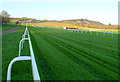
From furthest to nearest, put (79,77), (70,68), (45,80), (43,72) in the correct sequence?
1. (70,68)
2. (43,72)
3. (79,77)
4. (45,80)

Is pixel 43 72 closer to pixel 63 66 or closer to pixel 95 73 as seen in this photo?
pixel 63 66

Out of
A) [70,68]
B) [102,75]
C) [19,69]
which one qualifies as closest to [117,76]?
[102,75]

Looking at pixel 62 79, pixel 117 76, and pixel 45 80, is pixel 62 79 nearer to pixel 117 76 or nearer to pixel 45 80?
pixel 45 80

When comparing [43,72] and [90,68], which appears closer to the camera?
[43,72]

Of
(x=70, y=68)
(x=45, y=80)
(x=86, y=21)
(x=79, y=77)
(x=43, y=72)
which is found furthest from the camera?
(x=86, y=21)

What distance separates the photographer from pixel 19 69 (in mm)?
6023

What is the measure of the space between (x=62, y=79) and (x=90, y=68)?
1770 millimetres

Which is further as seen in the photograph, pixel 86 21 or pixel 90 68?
pixel 86 21

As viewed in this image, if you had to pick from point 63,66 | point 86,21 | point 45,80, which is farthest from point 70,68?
point 86,21

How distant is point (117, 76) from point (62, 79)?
1857 mm

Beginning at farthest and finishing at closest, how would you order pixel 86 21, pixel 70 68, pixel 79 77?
pixel 86 21 < pixel 70 68 < pixel 79 77

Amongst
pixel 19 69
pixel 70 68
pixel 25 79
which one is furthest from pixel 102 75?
pixel 19 69

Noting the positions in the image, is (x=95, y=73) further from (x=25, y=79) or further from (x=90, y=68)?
(x=25, y=79)

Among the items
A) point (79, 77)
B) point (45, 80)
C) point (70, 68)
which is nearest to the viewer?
point (45, 80)
